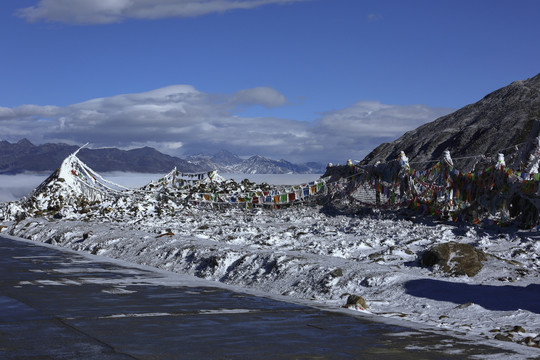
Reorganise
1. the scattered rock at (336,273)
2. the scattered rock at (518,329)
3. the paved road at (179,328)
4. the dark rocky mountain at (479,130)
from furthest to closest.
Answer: the dark rocky mountain at (479,130), the scattered rock at (336,273), the scattered rock at (518,329), the paved road at (179,328)

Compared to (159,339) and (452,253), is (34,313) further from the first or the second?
(452,253)

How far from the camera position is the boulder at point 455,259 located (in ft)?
31.5

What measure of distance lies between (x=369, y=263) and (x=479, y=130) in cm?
4886

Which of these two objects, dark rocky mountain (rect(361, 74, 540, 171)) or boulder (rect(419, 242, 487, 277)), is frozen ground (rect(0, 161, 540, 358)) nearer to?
boulder (rect(419, 242, 487, 277))

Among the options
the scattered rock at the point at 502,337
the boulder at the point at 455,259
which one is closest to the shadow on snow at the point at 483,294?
the boulder at the point at 455,259

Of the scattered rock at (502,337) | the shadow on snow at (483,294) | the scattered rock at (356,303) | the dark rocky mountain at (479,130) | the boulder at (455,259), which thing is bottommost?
the scattered rock at (502,337)

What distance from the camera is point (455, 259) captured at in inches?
390

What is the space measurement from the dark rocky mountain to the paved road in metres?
39.4

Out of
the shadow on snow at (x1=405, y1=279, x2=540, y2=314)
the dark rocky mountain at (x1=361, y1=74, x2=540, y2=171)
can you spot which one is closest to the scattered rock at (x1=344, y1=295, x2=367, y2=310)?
the shadow on snow at (x1=405, y1=279, x2=540, y2=314)

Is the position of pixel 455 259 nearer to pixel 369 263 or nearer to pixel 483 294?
pixel 369 263

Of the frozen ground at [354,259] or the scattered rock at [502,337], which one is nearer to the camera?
the scattered rock at [502,337]

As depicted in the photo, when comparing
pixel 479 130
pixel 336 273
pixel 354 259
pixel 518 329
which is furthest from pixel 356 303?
pixel 479 130

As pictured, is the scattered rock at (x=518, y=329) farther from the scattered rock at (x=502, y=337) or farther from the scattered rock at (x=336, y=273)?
the scattered rock at (x=336, y=273)

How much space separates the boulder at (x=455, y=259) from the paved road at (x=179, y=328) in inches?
116
